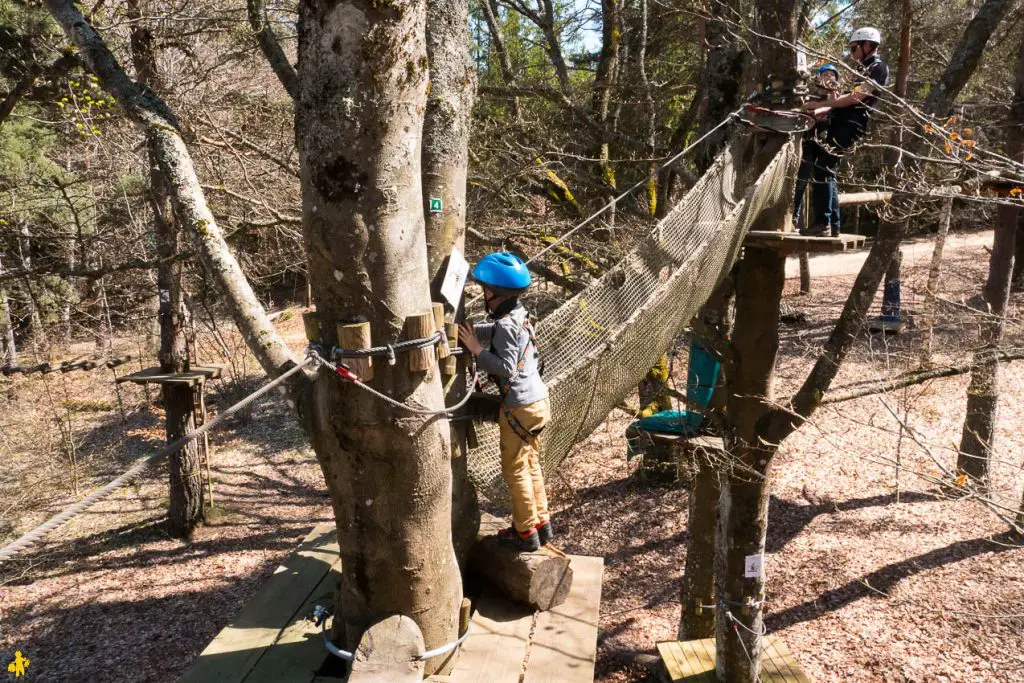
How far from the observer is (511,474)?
289cm

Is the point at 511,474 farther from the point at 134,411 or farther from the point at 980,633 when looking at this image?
the point at 134,411

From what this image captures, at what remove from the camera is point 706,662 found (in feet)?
15.5

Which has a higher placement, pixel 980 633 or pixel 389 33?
pixel 389 33

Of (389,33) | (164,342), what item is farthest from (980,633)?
(164,342)

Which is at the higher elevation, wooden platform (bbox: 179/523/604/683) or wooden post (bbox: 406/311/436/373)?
wooden post (bbox: 406/311/436/373)

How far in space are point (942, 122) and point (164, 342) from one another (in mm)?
7211

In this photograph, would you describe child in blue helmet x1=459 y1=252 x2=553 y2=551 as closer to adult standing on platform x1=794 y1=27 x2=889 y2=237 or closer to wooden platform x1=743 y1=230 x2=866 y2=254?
wooden platform x1=743 y1=230 x2=866 y2=254

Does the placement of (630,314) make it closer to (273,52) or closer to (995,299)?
(273,52)

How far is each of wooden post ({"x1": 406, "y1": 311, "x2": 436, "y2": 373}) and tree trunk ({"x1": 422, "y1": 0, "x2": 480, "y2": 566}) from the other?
500 mm

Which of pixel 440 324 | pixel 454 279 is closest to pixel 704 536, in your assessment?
pixel 454 279

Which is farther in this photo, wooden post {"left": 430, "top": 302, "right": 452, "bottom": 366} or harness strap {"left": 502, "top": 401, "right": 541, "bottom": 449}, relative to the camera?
harness strap {"left": 502, "top": 401, "right": 541, "bottom": 449}

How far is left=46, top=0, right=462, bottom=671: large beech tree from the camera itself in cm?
196

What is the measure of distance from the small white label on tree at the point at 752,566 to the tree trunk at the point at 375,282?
2.41 m

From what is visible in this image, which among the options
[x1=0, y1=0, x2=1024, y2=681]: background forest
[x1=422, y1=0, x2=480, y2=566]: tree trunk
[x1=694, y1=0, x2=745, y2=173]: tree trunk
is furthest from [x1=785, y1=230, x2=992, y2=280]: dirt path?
[x1=422, y1=0, x2=480, y2=566]: tree trunk
